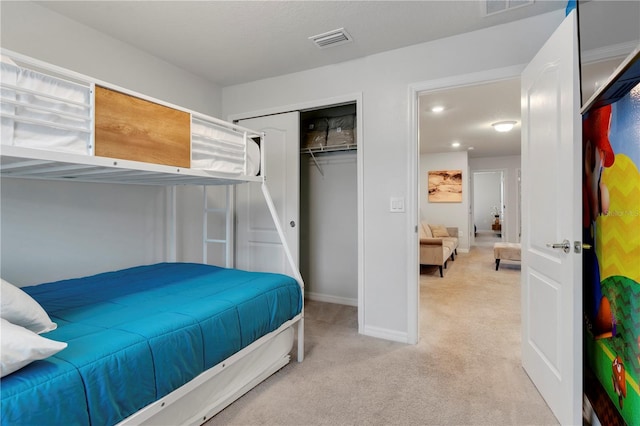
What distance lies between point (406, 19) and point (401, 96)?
22.3 inches

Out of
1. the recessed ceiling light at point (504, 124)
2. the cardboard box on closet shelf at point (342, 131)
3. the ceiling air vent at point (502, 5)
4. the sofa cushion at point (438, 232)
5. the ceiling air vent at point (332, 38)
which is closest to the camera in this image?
the ceiling air vent at point (502, 5)

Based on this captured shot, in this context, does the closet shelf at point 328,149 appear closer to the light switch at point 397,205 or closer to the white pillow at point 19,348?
the light switch at point 397,205

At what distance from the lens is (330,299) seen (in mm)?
3869

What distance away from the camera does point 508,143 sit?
259 inches

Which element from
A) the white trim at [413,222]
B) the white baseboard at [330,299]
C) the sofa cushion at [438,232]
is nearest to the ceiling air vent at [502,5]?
the white trim at [413,222]

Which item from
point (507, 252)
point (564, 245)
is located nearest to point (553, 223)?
point (564, 245)

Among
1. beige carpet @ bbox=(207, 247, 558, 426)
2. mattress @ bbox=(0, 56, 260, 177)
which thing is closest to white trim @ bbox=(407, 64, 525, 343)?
beige carpet @ bbox=(207, 247, 558, 426)

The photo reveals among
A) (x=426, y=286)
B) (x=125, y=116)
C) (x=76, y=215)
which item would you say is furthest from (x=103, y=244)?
(x=426, y=286)

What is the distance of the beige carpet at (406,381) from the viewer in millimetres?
1703

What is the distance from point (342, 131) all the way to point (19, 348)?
3.14 meters

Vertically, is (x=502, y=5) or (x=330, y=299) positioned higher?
(x=502, y=5)

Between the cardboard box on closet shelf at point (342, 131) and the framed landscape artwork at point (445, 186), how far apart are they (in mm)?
4741

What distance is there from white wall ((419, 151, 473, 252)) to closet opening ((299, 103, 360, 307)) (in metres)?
4.52

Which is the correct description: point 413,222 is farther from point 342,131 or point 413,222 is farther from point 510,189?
point 510,189
